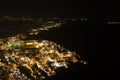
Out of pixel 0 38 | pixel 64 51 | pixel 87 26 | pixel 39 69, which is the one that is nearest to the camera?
pixel 39 69

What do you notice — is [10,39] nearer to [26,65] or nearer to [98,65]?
[26,65]

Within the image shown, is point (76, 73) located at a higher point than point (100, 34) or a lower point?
lower

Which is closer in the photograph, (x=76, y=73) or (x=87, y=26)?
(x=76, y=73)

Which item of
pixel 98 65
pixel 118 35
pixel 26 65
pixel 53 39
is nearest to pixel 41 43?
pixel 53 39

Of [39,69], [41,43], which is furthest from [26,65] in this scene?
[41,43]

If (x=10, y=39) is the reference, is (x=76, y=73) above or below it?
below

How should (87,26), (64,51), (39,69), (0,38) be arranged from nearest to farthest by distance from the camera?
(39,69) → (64,51) → (0,38) → (87,26)

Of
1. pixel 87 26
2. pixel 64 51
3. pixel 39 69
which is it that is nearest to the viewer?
pixel 39 69

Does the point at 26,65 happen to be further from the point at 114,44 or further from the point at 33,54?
the point at 114,44

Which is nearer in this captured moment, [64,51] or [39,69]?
[39,69]
